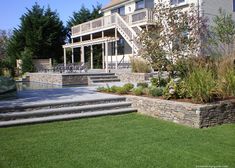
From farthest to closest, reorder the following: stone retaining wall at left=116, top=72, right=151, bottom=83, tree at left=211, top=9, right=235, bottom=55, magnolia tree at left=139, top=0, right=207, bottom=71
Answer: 1. tree at left=211, top=9, right=235, bottom=55
2. stone retaining wall at left=116, top=72, right=151, bottom=83
3. magnolia tree at left=139, top=0, right=207, bottom=71

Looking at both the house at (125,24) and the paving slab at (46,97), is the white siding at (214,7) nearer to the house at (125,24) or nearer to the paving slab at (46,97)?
the house at (125,24)

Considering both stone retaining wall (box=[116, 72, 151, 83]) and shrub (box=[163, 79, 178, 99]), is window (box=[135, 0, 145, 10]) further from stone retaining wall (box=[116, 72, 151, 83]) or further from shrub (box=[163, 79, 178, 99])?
shrub (box=[163, 79, 178, 99])

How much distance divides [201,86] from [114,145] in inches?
126

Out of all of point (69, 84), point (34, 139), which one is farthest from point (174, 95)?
point (69, 84)

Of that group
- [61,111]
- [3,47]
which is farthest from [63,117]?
[3,47]

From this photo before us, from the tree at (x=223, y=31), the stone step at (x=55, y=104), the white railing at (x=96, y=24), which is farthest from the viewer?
the white railing at (x=96, y=24)

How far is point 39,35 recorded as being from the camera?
35.2 meters

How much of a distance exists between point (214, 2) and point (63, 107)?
53.6 ft

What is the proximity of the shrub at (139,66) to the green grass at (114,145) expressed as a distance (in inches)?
357

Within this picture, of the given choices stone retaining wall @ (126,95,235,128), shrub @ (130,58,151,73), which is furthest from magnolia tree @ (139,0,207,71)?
shrub @ (130,58,151,73)

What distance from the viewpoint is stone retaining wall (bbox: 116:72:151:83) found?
1684 centimetres

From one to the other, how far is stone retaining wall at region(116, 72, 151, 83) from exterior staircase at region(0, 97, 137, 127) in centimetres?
630

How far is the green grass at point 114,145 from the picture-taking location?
5.61 metres

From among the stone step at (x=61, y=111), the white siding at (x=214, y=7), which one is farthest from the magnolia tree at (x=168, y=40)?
the white siding at (x=214, y=7)
